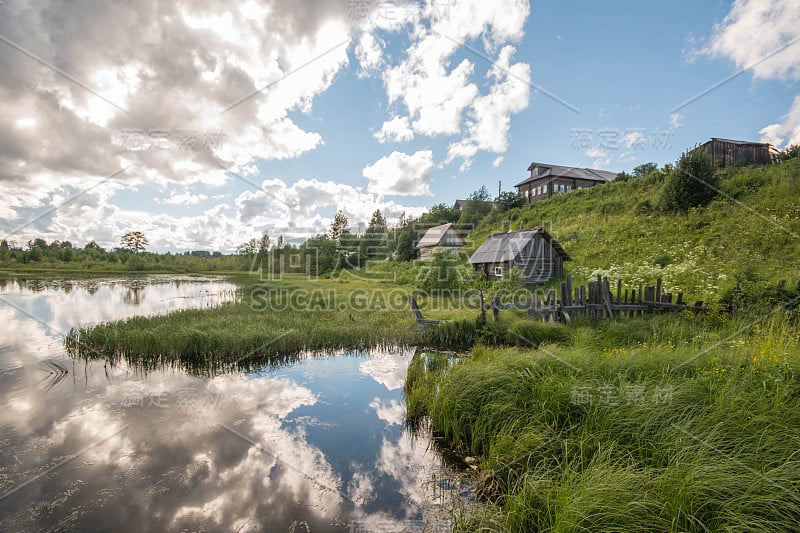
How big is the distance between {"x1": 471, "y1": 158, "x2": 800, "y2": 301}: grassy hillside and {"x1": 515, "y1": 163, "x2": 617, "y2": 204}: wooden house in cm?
1539

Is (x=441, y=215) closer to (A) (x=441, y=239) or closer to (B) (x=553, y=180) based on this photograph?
(A) (x=441, y=239)

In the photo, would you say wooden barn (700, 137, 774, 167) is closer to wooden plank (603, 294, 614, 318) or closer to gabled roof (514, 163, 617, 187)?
gabled roof (514, 163, 617, 187)

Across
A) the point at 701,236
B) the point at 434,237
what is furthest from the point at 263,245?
the point at 701,236

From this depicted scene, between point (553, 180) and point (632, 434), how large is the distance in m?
48.4

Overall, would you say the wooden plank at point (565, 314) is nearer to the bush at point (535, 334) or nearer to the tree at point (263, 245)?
the bush at point (535, 334)

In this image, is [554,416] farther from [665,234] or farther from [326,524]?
[665,234]

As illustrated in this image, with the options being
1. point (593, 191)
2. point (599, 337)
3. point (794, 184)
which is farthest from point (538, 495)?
point (593, 191)

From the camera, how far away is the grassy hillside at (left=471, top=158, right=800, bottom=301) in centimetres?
1591

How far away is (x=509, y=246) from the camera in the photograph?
25.4m

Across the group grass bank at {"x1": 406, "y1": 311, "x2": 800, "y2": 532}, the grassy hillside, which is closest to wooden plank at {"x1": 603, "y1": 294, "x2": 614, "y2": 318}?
grass bank at {"x1": 406, "y1": 311, "x2": 800, "y2": 532}

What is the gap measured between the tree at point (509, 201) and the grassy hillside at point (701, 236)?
702 inches

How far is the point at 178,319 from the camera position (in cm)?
1427

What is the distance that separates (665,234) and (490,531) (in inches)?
1007

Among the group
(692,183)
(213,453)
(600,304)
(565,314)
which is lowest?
(213,453)
